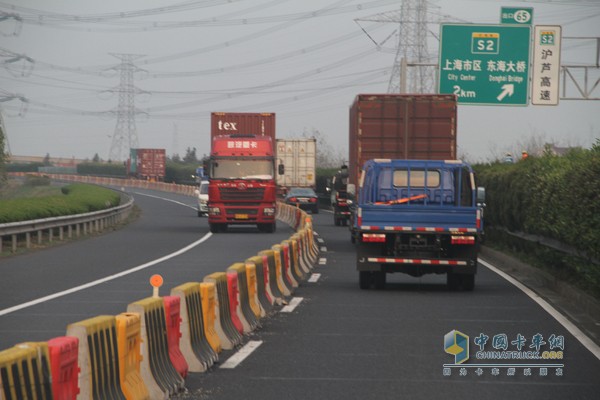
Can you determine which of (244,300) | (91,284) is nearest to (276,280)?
(244,300)

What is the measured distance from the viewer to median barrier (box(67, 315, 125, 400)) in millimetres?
7043

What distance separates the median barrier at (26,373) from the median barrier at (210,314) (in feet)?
13.8

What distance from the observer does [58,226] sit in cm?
3316

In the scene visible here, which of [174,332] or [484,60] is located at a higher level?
[484,60]

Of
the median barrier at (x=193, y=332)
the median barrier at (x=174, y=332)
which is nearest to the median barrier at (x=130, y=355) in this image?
the median barrier at (x=174, y=332)

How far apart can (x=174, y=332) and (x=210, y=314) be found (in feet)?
4.88

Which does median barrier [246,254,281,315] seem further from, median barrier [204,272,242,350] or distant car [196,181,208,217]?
distant car [196,181,208,217]

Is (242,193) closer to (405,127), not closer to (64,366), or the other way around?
(405,127)

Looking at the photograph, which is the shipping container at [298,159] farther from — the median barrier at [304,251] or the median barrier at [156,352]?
the median barrier at [156,352]

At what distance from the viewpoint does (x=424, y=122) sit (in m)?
28.9

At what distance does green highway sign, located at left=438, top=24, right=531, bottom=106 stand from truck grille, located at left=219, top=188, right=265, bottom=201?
748 centimetres

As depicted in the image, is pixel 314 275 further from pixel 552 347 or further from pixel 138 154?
pixel 138 154

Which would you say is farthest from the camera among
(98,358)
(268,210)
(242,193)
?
(268,210)

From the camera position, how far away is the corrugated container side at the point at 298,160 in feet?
209
